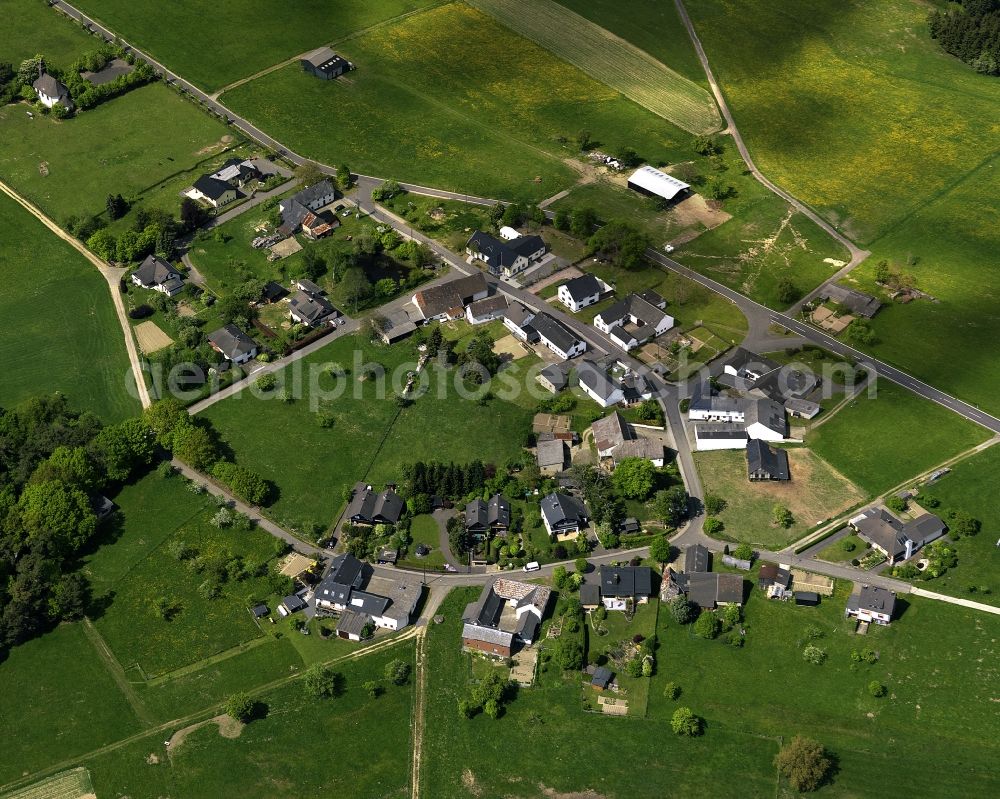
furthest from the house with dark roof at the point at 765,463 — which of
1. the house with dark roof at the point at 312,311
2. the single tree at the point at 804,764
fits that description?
the house with dark roof at the point at 312,311

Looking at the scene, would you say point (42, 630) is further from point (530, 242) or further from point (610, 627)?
point (530, 242)

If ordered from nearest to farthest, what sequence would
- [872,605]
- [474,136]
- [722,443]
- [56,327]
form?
1. [872,605]
2. [722,443]
3. [56,327]
4. [474,136]

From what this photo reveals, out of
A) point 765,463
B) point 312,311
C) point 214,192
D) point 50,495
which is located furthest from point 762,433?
point 214,192

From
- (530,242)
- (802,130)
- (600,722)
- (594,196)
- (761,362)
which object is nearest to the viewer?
(600,722)

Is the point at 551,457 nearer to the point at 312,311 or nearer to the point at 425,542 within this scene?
the point at 425,542

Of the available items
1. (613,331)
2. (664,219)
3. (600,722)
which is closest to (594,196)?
(664,219)

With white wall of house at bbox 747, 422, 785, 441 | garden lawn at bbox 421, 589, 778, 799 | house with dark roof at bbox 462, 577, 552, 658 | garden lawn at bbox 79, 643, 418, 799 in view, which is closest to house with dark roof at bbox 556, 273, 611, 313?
white wall of house at bbox 747, 422, 785, 441

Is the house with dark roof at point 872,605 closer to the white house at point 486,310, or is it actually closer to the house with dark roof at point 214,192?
the white house at point 486,310
